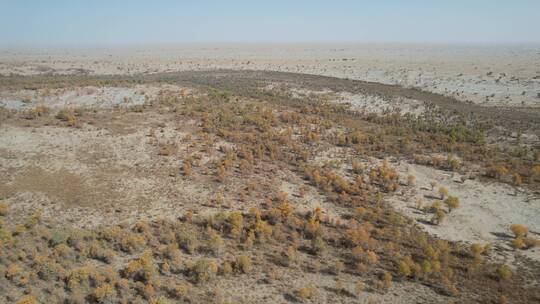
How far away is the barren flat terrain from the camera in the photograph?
1152 cm

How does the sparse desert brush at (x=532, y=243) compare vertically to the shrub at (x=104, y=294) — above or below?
above

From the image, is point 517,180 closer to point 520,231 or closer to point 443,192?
point 443,192

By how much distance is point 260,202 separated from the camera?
56.1 ft

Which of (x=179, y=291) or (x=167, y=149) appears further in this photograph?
(x=167, y=149)

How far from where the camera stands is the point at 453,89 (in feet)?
155

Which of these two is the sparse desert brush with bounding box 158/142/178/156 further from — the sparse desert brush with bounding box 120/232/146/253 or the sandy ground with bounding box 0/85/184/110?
the sandy ground with bounding box 0/85/184/110

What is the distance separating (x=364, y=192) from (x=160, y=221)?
32.5 feet

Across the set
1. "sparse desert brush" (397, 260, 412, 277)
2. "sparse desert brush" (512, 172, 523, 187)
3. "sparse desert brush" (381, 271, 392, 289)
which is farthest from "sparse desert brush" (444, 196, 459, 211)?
"sparse desert brush" (381, 271, 392, 289)

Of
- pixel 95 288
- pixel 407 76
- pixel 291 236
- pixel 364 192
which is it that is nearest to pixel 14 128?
pixel 95 288

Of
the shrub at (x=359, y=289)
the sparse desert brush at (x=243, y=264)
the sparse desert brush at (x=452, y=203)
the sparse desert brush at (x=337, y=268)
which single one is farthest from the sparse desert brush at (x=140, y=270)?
the sparse desert brush at (x=452, y=203)

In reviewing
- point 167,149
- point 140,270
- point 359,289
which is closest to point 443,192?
point 359,289

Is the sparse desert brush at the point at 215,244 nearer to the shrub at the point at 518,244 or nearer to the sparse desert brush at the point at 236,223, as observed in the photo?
the sparse desert brush at the point at 236,223

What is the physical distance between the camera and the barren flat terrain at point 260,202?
1152 cm

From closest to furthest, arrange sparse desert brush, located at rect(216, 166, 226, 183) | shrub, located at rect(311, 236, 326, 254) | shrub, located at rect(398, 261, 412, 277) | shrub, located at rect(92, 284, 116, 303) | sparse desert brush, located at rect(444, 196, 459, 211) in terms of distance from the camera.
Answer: shrub, located at rect(92, 284, 116, 303)
shrub, located at rect(398, 261, 412, 277)
shrub, located at rect(311, 236, 326, 254)
sparse desert brush, located at rect(444, 196, 459, 211)
sparse desert brush, located at rect(216, 166, 226, 183)
